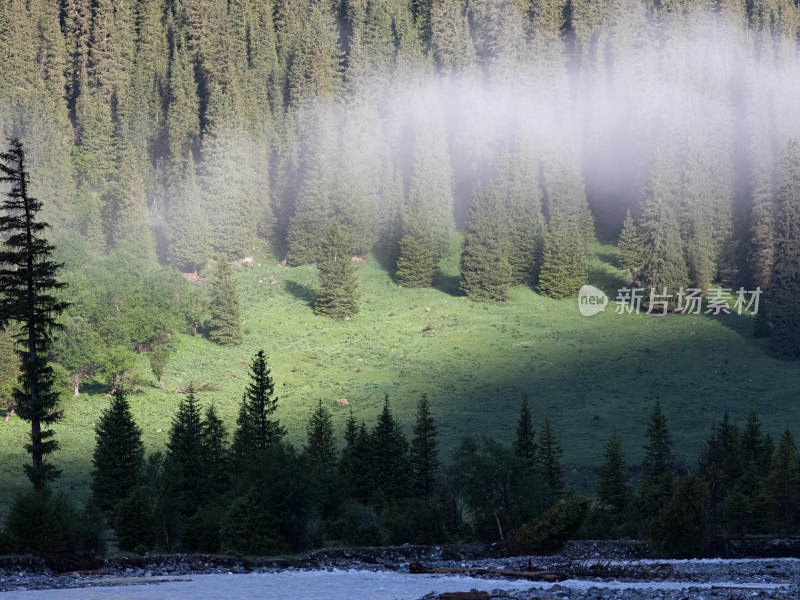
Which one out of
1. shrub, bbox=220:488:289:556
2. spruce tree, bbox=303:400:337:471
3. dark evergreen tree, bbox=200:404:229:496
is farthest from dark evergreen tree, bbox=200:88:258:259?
shrub, bbox=220:488:289:556

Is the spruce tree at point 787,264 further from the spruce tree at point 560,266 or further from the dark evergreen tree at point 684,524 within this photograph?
the dark evergreen tree at point 684,524

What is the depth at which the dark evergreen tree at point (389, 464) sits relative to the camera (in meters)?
62.5

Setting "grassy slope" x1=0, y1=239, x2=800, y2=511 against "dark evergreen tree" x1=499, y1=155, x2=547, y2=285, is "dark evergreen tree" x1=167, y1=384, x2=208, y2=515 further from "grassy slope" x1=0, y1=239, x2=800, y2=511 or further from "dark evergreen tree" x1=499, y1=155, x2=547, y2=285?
"dark evergreen tree" x1=499, y1=155, x2=547, y2=285

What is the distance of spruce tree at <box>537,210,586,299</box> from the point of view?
125000mm

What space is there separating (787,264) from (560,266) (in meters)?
27.3

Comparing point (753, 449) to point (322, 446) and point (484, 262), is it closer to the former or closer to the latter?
point (322, 446)

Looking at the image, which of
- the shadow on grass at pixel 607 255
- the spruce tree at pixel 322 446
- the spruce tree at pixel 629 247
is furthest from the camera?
the shadow on grass at pixel 607 255

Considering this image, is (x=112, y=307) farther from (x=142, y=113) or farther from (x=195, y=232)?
(x=142, y=113)

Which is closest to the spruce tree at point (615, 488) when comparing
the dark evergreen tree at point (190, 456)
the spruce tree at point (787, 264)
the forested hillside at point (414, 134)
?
the dark evergreen tree at point (190, 456)

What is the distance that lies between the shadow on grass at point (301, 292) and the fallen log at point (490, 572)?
86522 millimetres

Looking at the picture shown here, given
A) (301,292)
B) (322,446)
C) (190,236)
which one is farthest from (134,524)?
(190,236)

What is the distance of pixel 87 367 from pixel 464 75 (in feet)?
293

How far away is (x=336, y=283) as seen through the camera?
4616 inches

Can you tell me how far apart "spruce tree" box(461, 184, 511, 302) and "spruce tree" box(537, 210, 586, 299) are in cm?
526
